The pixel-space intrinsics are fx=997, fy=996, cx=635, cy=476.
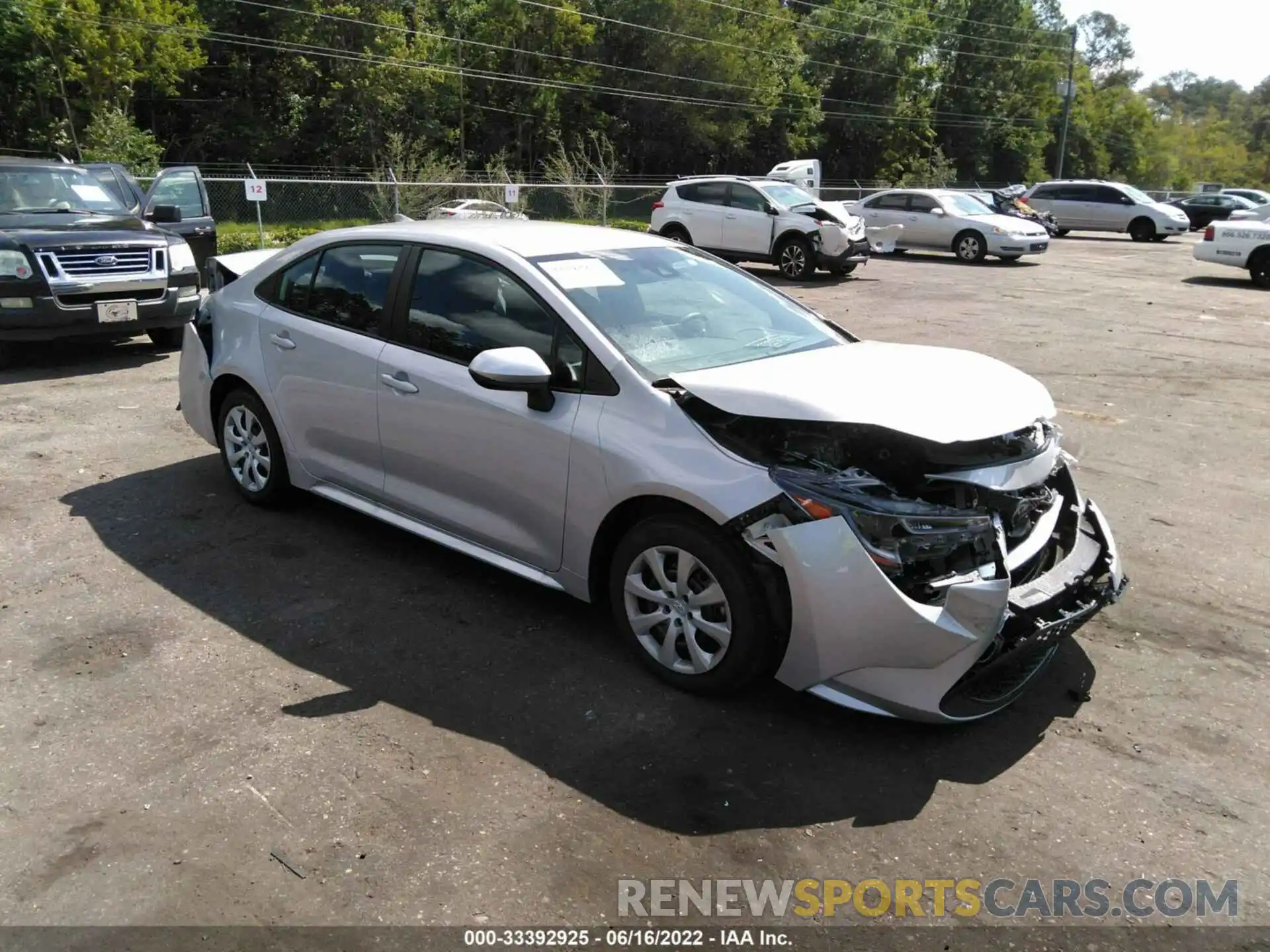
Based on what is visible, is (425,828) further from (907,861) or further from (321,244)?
(321,244)

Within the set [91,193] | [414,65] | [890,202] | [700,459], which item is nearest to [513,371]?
[700,459]

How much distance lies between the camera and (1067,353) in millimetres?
11258

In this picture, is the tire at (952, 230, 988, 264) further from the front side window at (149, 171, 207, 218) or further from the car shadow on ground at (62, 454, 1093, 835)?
the car shadow on ground at (62, 454, 1093, 835)

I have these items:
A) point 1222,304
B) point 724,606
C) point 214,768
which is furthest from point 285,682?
point 1222,304

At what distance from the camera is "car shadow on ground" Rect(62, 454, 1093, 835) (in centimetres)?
334

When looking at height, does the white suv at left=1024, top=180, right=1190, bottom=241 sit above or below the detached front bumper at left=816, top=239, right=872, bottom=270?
above

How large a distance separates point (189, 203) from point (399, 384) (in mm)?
10782

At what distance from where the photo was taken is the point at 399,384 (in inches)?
184

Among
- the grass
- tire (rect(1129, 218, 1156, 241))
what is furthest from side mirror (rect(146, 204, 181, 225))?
tire (rect(1129, 218, 1156, 241))

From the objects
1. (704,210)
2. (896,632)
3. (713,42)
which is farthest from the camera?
(713,42)

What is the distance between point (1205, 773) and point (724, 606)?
68.8 inches

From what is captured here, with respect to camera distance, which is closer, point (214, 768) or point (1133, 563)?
point (214, 768)

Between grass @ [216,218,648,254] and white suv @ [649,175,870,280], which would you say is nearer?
white suv @ [649,175,870,280]

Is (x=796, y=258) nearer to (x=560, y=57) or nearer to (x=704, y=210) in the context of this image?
(x=704, y=210)
